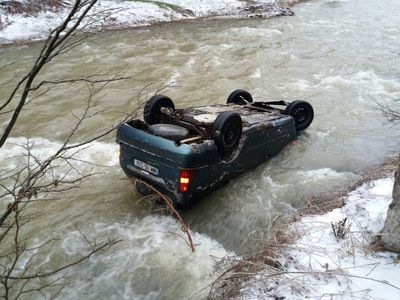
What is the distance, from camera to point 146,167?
5.86 m

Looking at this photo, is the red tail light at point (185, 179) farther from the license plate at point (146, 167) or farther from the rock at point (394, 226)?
the rock at point (394, 226)

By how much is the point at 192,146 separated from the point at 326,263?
224 cm

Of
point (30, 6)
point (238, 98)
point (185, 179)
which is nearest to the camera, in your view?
point (185, 179)

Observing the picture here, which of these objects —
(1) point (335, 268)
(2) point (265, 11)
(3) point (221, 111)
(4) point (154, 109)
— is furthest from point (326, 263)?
(2) point (265, 11)

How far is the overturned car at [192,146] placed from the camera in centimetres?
558

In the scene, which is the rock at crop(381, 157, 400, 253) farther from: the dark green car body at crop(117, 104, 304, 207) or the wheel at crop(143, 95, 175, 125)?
the wheel at crop(143, 95, 175, 125)

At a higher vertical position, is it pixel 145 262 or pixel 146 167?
pixel 146 167

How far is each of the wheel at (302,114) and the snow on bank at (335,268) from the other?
3509mm

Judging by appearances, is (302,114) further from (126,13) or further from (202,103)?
(126,13)

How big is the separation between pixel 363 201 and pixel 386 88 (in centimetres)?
758

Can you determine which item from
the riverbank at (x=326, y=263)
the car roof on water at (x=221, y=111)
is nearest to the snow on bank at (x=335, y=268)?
the riverbank at (x=326, y=263)

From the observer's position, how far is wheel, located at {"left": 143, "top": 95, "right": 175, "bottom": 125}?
682cm

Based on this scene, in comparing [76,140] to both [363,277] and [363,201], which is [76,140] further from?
[363,277]

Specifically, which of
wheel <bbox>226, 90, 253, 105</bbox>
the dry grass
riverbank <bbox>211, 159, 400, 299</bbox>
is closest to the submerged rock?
the dry grass
